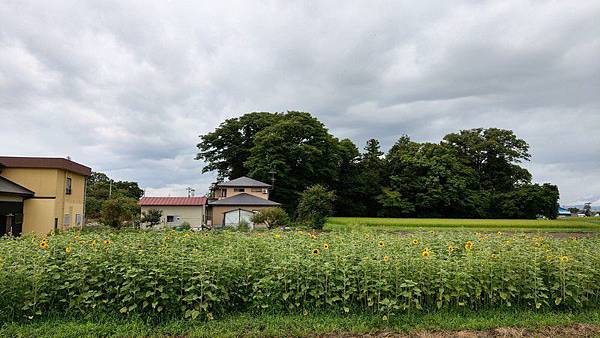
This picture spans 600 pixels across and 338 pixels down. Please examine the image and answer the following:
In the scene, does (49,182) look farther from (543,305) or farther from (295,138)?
(295,138)

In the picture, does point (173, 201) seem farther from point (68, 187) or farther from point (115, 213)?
point (68, 187)

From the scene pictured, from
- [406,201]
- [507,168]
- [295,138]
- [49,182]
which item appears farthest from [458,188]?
[49,182]

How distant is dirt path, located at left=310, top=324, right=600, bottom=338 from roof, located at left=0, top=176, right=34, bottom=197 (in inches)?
674

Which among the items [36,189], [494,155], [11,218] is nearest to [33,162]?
[36,189]

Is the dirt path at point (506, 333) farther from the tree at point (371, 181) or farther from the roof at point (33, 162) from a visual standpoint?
the tree at point (371, 181)

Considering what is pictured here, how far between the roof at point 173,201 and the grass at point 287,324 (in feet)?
86.6

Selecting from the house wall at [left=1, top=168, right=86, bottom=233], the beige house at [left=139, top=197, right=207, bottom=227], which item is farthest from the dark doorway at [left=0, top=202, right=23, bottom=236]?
the beige house at [left=139, top=197, right=207, bottom=227]

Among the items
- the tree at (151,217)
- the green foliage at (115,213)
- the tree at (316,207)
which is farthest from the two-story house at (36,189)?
the tree at (316,207)

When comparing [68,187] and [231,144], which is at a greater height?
[231,144]

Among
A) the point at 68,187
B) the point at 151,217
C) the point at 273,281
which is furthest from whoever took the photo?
the point at 151,217

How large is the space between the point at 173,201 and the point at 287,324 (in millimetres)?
27638

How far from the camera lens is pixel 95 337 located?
405cm

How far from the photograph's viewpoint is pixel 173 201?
30.2 m

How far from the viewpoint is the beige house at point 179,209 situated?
2969 centimetres
